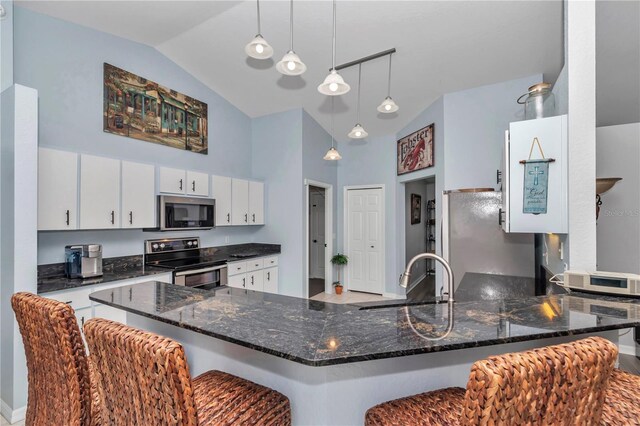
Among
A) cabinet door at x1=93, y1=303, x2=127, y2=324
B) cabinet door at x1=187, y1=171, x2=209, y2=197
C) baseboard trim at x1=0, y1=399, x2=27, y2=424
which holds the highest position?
cabinet door at x1=187, y1=171, x2=209, y2=197

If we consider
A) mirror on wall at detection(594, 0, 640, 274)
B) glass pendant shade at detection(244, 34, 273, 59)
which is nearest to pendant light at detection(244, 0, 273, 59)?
glass pendant shade at detection(244, 34, 273, 59)

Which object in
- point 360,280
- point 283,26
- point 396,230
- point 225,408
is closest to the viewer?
point 225,408

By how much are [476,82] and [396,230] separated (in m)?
2.77

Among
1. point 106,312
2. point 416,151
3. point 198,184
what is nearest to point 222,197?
point 198,184

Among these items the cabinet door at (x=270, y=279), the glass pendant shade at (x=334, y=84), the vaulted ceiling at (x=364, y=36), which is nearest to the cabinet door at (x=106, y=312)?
the cabinet door at (x=270, y=279)

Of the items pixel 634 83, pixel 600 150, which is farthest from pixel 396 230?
pixel 634 83

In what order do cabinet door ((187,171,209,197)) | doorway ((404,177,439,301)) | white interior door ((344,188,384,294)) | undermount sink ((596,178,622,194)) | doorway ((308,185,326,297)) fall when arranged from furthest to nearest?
1. doorway ((308,185,326,297))
2. doorway ((404,177,439,301))
3. white interior door ((344,188,384,294))
4. cabinet door ((187,171,209,197))
5. undermount sink ((596,178,622,194))

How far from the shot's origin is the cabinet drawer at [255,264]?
14.7ft

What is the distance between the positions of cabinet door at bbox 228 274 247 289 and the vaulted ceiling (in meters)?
2.86

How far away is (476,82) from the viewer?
380 cm

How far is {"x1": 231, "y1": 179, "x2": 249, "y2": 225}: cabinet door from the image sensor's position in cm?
466

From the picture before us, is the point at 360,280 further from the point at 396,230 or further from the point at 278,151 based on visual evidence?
the point at 278,151

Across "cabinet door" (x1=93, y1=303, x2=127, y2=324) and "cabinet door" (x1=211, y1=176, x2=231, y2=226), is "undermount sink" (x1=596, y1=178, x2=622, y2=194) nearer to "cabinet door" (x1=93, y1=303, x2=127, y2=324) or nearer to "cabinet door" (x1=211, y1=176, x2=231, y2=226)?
"cabinet door" (x1=93, y1=303, x2=127, y2=324)

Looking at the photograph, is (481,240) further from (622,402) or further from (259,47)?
(259,47)
